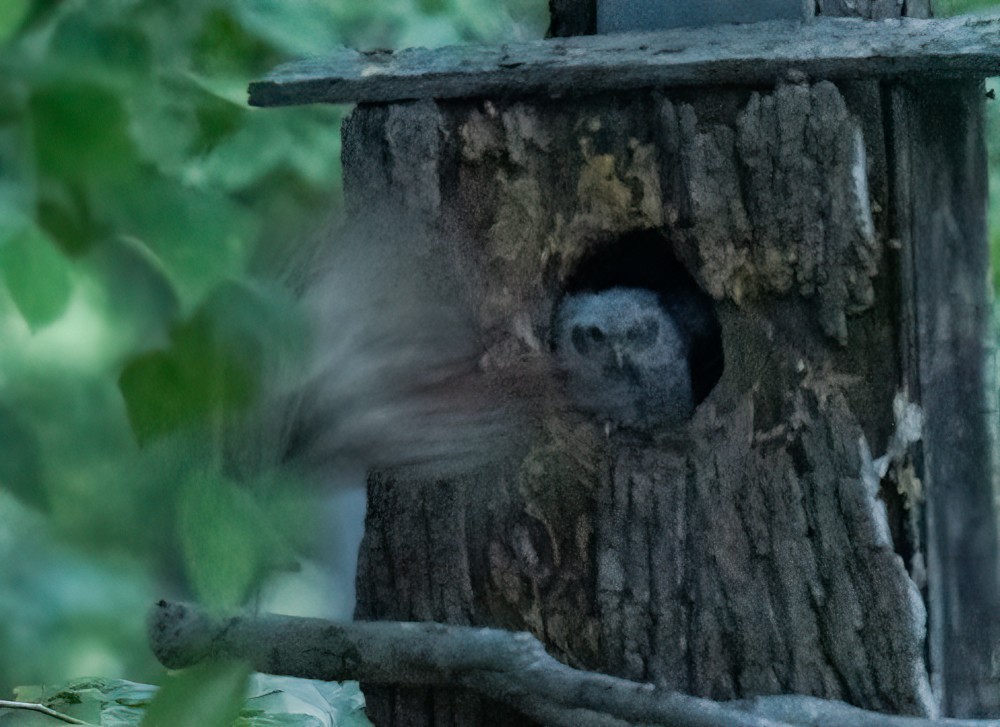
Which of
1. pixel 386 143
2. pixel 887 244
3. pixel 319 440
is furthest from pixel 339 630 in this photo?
pixel 887 244

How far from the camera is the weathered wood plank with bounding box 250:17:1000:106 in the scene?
0.80 metres

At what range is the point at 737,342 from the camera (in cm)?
87

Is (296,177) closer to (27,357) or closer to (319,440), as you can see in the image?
(319,440)

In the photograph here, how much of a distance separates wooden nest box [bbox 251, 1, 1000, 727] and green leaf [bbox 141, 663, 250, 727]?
34 centimetres

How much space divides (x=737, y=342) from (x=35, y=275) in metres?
0.52

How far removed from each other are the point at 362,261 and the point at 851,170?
37cm

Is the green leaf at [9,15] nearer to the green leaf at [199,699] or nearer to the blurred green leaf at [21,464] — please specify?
the blurred green leaf at [21,464]

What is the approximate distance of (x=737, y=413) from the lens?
867 millimetres

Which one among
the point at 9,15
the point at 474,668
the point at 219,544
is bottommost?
the point at 474,668

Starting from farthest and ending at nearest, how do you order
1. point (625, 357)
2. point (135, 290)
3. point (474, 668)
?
point (625, 357), point (474, 668), point (135, 290)

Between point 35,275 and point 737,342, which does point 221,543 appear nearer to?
point 35,275

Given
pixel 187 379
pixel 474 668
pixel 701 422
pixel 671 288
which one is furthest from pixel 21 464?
pixel 671 288

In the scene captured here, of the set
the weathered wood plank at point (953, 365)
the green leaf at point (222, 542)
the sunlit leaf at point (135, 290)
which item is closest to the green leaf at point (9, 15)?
the sunlit leaf at point (135, 290)

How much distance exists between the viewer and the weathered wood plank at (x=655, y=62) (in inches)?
31.5
